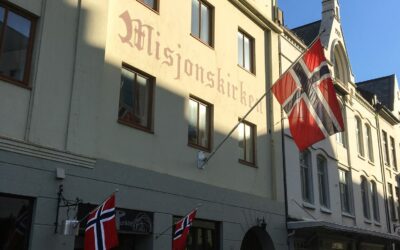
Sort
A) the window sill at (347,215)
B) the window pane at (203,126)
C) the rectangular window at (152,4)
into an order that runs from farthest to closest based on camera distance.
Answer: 1. the window sill at (347,215)
2. the window pane at (203,126)
3. the rectangular window at (152,4)

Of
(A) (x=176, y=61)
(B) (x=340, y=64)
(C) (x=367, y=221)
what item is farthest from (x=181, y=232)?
(B) (x=340, y=64)

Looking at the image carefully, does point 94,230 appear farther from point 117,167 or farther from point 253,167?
point 253,167

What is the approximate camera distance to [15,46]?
9.83m

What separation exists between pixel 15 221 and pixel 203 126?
660cm

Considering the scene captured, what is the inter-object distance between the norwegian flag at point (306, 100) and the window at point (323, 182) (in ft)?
22.8

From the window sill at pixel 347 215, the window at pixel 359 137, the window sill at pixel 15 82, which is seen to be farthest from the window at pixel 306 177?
the window sill at pixel 15 82

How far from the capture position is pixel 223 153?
14867 mm

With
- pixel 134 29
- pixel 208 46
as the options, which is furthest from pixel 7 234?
pixel 208 46

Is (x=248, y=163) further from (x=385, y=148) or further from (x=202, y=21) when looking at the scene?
(x=385, y=148)

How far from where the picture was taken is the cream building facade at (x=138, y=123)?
9.52 meters

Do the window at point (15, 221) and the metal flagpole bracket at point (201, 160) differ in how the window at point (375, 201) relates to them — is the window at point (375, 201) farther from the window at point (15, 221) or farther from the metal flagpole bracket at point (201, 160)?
the window at point (15, 221)

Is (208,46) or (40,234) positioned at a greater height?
(208,46)

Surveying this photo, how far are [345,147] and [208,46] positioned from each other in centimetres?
1186

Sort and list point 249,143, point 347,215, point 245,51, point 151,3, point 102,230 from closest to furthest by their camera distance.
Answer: point 102,230
point 151,3
point 249,143
point 245,51
point 347,215
